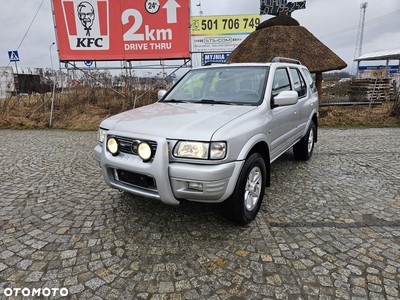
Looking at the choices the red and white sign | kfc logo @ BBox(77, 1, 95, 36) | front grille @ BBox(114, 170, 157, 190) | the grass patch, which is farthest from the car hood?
kfc logo @ BBox(77, 1, 95, 36)

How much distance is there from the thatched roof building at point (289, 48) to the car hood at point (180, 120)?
8653 millimetres

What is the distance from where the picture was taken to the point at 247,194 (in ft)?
10.1

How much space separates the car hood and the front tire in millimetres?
547

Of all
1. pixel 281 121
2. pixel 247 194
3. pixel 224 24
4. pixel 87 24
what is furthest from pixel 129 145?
pixel 224 24

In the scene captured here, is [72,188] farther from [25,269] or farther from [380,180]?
[380,180]

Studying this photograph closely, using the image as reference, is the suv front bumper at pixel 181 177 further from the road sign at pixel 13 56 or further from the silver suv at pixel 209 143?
the road sign at pixel 13 56

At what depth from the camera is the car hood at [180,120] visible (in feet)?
8.48

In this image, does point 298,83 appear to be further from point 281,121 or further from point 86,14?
point 86,14

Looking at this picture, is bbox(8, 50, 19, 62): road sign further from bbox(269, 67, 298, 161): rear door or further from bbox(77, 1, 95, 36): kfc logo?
bbox(269, 67, 298, 161): rear door

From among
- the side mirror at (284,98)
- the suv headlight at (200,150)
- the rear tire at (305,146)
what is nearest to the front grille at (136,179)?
the suv headlight at (200,150)

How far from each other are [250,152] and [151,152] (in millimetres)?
1094

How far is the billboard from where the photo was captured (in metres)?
16.8

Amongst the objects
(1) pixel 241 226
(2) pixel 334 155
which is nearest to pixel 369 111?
(2) pixel 334 155

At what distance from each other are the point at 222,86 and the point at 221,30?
14.6 meters
